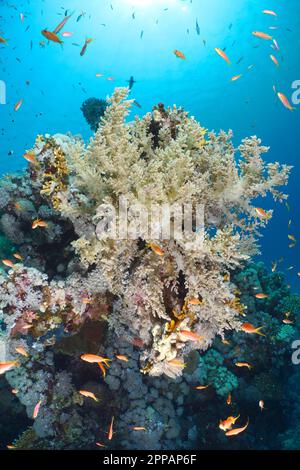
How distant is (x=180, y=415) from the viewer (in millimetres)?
6590

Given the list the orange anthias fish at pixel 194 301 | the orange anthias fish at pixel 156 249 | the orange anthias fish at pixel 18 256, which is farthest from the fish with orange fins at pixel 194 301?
the orange anthias fish at pixel 18 256

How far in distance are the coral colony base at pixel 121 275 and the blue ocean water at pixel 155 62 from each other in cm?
3447

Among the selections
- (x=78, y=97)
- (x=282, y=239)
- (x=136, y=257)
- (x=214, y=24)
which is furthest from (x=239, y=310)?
(x=282, y=239)

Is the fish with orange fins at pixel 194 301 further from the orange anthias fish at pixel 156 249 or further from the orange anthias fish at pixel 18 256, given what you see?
the orange anthias fish at pixel 18 256

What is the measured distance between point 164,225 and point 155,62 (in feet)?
196

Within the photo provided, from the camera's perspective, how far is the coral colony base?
356 centimetres

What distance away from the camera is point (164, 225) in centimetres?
345

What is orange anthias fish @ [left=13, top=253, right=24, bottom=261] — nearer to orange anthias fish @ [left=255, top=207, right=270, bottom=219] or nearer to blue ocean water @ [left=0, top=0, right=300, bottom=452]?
orange anthias fish @ [left=255, top=207, right=270, bottom=219]

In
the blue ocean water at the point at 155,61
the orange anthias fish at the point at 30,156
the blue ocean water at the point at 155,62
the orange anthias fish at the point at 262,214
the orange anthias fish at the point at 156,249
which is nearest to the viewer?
the orange anthias fish at the point at 156,249

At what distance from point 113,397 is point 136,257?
3.20m

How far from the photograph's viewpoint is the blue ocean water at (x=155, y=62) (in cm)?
4175

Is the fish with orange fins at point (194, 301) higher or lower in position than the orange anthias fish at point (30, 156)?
lower

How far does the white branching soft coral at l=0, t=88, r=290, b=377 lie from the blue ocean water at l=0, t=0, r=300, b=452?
33.4 m
